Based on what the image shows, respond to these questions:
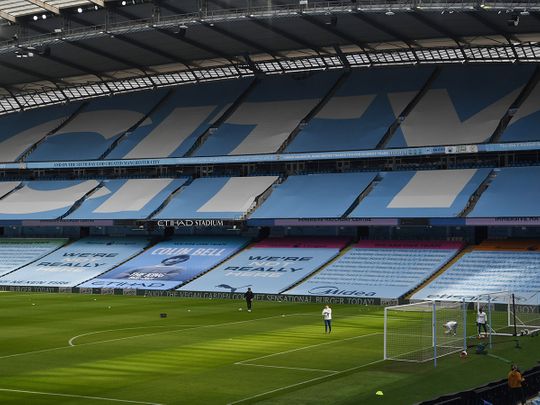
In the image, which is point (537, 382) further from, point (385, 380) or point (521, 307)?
point (521, 307)

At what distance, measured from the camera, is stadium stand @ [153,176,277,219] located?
7119cm

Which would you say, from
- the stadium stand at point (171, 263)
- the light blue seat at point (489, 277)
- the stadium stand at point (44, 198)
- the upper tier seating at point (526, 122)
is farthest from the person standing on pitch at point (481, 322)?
the stadium stand at point (44, 198)

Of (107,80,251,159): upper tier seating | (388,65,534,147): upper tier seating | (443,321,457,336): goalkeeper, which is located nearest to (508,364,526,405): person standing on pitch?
(443,321,457,336): goalkeeper

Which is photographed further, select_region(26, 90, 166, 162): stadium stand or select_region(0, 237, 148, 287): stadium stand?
select_region(26, 90, 166, 162): stadium stand

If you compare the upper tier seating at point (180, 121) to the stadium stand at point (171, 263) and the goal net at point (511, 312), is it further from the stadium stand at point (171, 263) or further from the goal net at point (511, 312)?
the goal net at point (511, 312)

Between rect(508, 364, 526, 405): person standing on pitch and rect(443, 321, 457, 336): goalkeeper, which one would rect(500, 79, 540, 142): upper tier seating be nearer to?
rect(443, 321, 457, 336): goalkeeper

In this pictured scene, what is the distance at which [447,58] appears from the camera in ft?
244

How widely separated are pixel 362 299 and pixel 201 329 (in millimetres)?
16936

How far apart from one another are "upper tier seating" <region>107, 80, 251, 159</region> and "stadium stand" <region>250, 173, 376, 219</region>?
38.4 feet

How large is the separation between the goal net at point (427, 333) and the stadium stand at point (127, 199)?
39.3m

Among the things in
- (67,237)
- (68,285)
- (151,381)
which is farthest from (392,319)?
(67,237)

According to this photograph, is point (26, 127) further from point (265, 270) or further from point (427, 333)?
point (427, 333)

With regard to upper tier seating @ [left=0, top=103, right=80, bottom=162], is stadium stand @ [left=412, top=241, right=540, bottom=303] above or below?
below

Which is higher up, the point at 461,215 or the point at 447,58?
the point at 447,58
